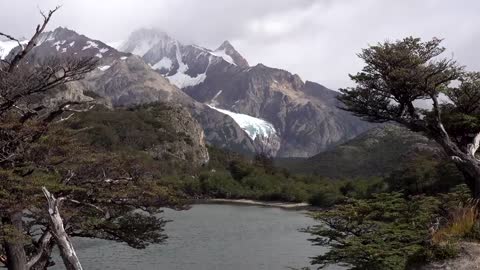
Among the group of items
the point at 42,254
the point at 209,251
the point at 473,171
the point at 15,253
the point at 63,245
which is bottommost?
the point at 209,251

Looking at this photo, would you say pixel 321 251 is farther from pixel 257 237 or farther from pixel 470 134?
pixel 470 134

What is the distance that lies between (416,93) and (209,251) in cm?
2724

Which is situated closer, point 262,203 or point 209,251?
point 209,251

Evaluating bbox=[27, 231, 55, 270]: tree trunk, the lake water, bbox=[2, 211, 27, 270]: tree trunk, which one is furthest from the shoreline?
bbox=[2, 211, 27, 270]: tree trunk

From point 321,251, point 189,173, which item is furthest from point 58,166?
point 189,173

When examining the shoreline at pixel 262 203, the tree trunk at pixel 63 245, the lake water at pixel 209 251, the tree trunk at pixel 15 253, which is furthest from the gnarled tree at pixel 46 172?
the shoreline at pixel 262 203

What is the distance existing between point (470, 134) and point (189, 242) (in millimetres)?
31198

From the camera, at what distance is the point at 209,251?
43312mm

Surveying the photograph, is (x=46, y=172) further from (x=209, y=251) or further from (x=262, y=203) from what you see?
(x=262, y=203)

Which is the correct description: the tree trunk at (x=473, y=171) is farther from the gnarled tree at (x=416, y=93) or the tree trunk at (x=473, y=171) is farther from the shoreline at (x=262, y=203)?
the shoreline at (x=262, y=203)

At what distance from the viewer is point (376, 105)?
21.0 metres

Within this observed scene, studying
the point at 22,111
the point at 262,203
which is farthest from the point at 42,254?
the point at 262,203

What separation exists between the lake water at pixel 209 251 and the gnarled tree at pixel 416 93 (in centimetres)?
833

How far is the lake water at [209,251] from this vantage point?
36.9m
